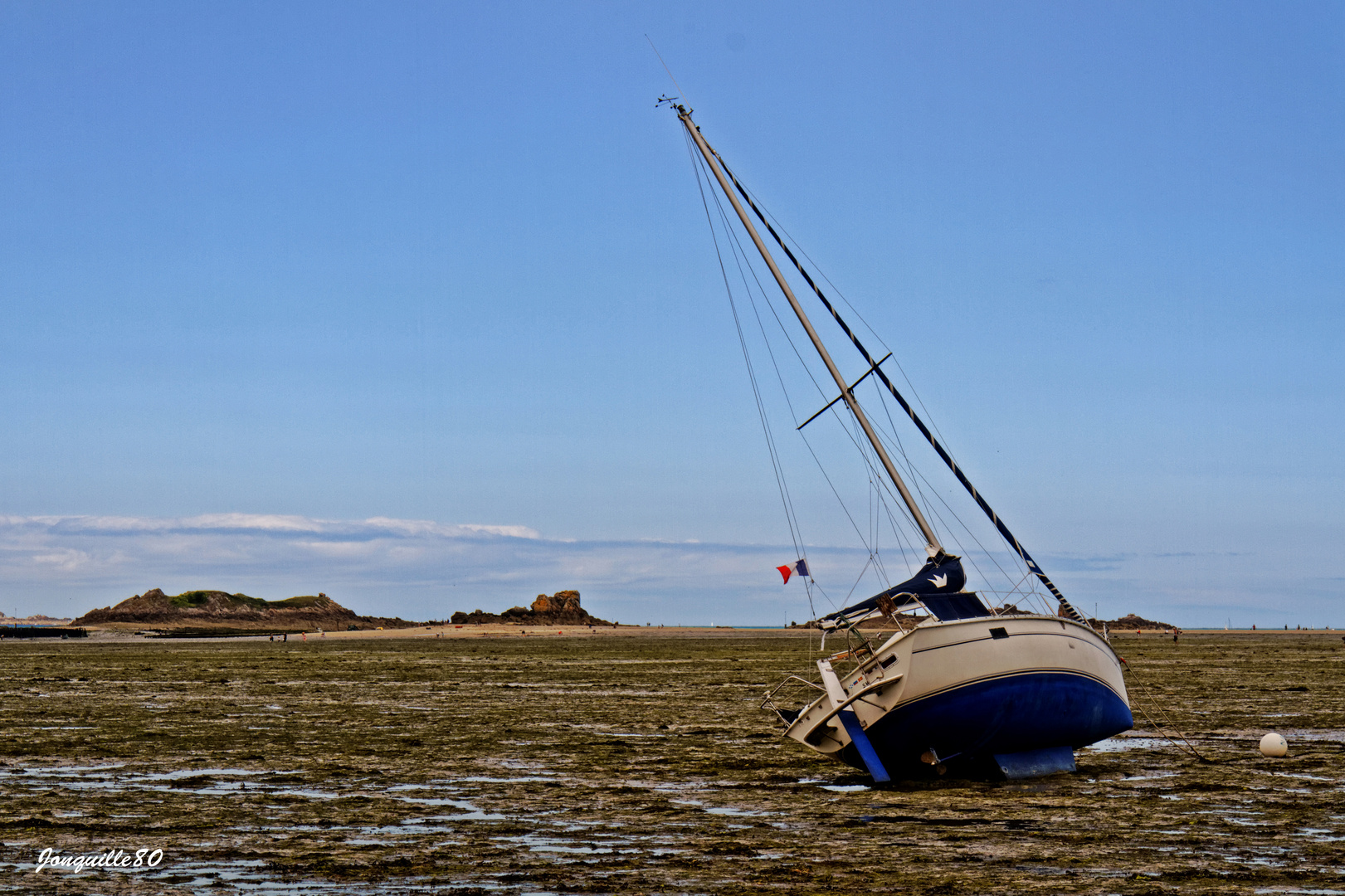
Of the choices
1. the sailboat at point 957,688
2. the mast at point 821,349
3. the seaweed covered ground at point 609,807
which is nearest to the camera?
the seaweed covered ground at point 609,807

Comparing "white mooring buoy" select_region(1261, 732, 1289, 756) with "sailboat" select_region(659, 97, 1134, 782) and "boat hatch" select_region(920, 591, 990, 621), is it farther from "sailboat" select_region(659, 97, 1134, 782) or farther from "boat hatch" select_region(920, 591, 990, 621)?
"boat hatch" select_region(920, 591, 990, 621)

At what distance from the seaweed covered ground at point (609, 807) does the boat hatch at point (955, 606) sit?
8.73 ft

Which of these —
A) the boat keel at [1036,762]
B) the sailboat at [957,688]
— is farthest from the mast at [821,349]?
the boat keel at [1036,762]

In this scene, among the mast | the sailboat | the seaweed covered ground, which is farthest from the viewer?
the mast

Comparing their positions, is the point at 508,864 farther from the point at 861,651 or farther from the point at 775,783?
the point at 861,651

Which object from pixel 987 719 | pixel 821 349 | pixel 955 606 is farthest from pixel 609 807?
pixel 821 349

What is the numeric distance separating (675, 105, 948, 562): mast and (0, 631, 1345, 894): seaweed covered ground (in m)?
4.53

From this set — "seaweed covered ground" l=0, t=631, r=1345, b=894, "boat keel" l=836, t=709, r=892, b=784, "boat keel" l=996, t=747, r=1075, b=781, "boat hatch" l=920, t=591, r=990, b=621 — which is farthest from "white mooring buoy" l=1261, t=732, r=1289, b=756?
"boat keel" l=836, t=709, r=892, b=784

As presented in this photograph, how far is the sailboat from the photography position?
20359mm

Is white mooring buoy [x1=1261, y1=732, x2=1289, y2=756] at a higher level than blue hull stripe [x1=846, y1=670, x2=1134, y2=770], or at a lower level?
lower

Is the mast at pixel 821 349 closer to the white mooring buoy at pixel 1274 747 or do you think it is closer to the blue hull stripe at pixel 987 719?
the blue hull stripe at pixel 987 719

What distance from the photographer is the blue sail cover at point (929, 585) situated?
21.8m

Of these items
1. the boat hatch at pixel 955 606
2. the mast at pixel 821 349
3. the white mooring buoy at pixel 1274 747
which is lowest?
the white mooring buoy at pixel 1274 747

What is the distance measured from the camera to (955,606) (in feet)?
70.8
